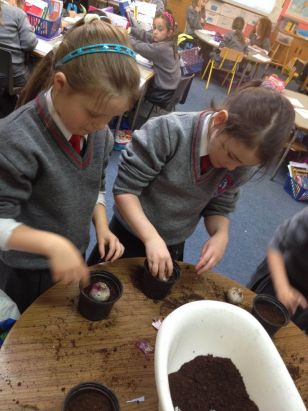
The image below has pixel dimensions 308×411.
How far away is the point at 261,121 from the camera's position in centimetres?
90

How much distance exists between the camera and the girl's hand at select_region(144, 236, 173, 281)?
3.06 ft

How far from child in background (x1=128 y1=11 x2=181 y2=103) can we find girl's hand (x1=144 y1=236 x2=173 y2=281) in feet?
9.29

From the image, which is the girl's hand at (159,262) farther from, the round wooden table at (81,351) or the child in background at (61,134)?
the child in background at (61,134)

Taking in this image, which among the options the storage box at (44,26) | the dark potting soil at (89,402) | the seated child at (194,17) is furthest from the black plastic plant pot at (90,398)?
the seated child at (194,17)

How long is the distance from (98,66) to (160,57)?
2.82 metres

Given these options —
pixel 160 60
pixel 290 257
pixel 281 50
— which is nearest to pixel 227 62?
pixel 281 50

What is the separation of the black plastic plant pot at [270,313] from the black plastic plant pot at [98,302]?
0.38 meters

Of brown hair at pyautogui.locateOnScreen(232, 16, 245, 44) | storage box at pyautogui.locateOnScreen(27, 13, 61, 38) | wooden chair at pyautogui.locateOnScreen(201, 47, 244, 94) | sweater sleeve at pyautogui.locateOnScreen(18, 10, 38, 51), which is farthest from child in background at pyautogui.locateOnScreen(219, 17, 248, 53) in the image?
sweater sleeve at pyautogui.locateOnScreen(18, 10, 38, 51)

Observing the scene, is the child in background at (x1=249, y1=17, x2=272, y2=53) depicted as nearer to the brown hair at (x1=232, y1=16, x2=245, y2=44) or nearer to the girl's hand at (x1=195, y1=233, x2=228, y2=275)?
the brown hair at (x1=232, y1=16, x2=245, y2=44)

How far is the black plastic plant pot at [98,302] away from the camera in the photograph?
2.63 feet

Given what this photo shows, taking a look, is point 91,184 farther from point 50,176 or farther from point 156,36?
point 156,36

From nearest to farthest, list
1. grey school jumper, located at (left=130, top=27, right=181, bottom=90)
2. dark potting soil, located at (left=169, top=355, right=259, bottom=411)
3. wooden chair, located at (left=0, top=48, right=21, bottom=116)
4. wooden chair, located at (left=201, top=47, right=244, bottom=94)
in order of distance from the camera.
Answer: dark potting soil, located at (left=169, top=355, right=259, bottom=411) → wooden chair, located at (left=0, top=48, right=21, bottom=116) → grey school jumper, located at (left=130, top=27, right=181, bottom=90) → wooden chair, located at (left=201, top=47, right=244, bottom=94)

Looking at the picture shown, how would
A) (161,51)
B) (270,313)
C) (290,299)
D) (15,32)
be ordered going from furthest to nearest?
1. (161,51)
2. (15,32)
3. (290,299)
4. (270,313)

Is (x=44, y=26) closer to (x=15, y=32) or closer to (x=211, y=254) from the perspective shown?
(x=15, y=32)
